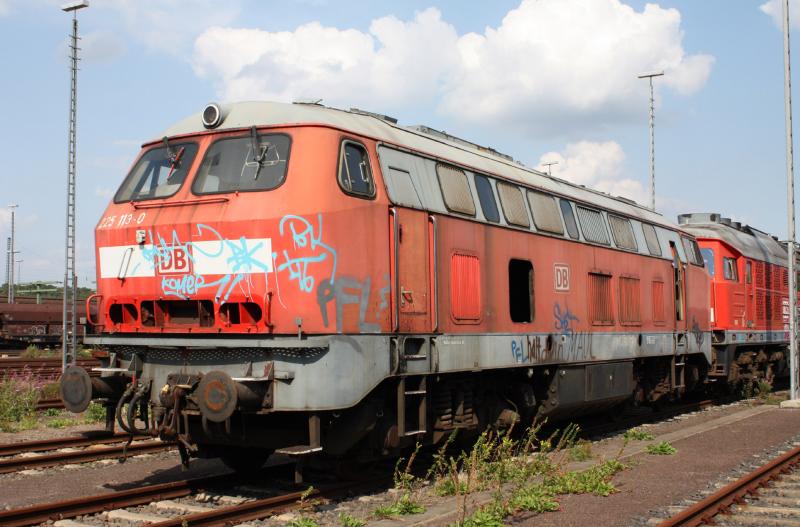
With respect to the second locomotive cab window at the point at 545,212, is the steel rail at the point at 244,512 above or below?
below

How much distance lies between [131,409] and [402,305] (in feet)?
9.35

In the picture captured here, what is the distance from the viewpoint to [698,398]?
2148 centimetres

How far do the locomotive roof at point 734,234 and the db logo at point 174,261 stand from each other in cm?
1569

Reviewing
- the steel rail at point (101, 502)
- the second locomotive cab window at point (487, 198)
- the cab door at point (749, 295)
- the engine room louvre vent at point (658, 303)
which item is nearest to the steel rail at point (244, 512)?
the steel rail at point (101, 502)

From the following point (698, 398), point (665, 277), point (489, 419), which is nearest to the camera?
point (489, 419)

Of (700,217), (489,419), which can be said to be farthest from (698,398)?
(489,419)

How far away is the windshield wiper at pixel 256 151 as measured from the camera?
8.45 m

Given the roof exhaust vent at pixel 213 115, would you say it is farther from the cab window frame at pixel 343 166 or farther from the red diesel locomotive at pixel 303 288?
the cab window frame at pixel 343 166

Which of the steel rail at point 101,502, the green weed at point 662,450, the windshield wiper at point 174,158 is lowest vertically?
the green weed at point 662,450

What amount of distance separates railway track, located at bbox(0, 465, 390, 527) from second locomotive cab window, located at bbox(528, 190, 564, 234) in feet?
14.2

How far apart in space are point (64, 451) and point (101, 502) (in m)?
3.95

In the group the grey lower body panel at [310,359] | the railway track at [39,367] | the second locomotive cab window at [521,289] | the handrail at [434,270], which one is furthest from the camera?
the railway track at [39,367]

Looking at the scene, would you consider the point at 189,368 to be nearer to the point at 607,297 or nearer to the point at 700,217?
the point at 607,297

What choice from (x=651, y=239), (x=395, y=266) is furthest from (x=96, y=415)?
(x=651, y=239)
